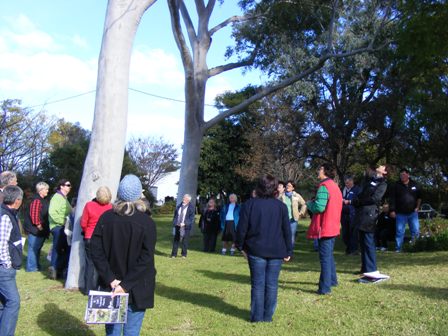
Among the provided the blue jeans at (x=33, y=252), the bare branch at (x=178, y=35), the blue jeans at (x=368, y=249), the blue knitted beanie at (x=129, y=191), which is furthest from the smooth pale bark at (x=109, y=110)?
the bare branch at (x=178, y=35)

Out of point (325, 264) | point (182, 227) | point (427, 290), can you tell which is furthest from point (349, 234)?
point (325, 264)

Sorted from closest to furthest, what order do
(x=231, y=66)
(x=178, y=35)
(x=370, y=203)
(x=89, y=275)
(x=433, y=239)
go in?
(x=370, y=203)
(x=89, y=275)
(x=433, y=239)
(x=178, y=35)
(x=231, y=66)

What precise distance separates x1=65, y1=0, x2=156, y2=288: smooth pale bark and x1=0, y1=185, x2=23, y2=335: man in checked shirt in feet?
12.2

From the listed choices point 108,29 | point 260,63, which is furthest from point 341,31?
point 108,29

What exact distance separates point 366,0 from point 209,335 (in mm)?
17932

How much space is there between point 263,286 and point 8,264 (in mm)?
3029

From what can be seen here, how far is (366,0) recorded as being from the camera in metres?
20.7

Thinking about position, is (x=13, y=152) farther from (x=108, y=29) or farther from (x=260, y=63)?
(x=108, y=29)

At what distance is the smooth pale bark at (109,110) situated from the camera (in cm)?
934

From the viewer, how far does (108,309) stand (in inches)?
178

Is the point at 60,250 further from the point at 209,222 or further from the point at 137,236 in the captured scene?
the point at 137,236

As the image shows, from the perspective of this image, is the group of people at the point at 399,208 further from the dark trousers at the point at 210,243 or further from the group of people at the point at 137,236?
the dark trousers at the point at 210,243

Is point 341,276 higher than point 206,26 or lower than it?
lower

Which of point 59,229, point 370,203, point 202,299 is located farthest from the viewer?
point 59,229
